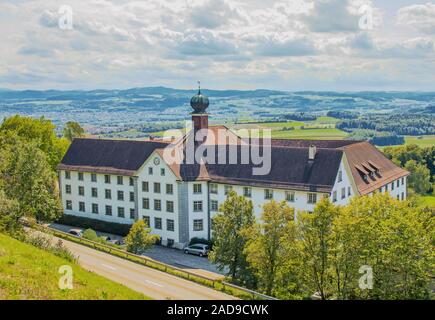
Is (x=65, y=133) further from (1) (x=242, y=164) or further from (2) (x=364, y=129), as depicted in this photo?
(2) (x=364, y=129)

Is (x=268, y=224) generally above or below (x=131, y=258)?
above

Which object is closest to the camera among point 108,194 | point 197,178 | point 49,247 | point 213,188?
point 49,247

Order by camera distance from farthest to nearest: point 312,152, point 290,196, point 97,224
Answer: point 97,224 → point 312,152 → point 290,196

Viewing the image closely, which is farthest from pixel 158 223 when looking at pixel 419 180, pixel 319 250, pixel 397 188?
pixel 419 180

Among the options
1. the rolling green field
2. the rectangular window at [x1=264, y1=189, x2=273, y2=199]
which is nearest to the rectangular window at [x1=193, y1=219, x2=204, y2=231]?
the rectangular window at [x1=264, y1=189, x2=273, y2=199]

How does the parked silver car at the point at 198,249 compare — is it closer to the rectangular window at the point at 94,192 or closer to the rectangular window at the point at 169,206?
the rectangular window at the point at 169,206

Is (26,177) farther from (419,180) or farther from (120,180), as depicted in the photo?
(419,180)

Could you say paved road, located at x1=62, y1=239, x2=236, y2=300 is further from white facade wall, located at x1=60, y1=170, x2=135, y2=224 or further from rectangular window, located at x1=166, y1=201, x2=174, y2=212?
white facade wall, located at x1=60, y1=170, x2=135, y2=224
